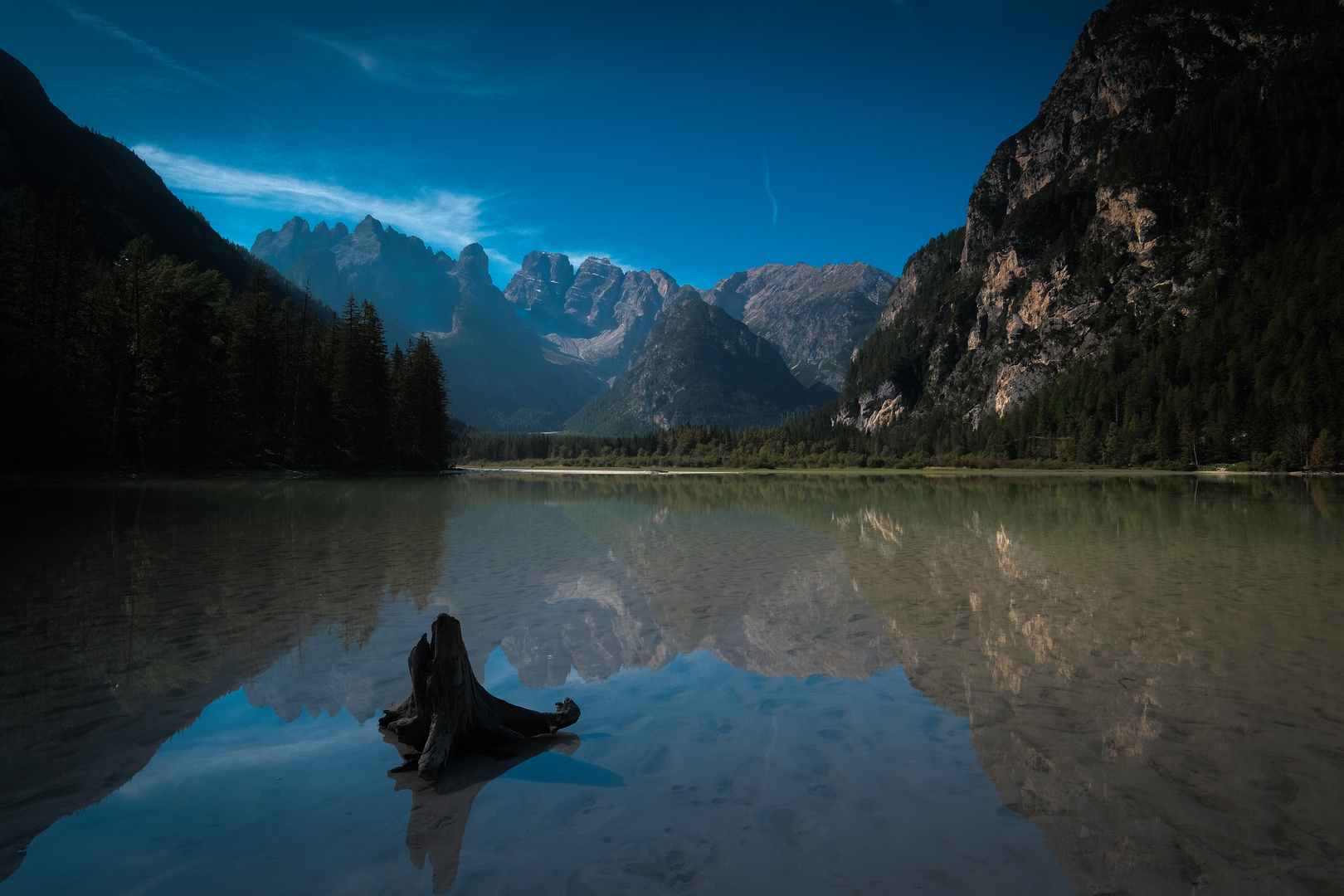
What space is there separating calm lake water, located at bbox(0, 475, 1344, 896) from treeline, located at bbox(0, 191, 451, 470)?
38.7 metres

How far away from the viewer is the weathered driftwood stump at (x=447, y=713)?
6.44 m

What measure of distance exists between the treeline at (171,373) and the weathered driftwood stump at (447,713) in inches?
2043

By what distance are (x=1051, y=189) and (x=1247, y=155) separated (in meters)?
57.0

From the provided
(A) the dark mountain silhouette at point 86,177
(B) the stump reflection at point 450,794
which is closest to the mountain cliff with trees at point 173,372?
(A) the dark mountain silhouette at point 86,177

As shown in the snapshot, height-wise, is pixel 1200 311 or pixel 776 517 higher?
pixel 1200 311

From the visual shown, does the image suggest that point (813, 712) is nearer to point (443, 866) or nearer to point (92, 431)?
point (443, 866)

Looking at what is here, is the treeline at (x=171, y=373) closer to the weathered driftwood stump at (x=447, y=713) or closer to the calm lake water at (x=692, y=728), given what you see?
the calm lake water at (x=692, y=728)

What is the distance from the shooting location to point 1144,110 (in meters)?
183

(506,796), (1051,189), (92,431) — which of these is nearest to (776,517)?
(506,796)

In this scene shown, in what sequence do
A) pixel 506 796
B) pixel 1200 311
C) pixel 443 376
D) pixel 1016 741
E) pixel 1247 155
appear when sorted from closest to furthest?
pixel 506 796
pixel 1016 741
pixel 443 376
pixel 1200 311
pixel 1247 155

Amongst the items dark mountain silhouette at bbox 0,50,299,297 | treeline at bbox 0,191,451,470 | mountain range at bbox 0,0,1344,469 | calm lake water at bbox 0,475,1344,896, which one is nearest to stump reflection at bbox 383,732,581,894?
calm lake water at bbox 0,475,1344,896

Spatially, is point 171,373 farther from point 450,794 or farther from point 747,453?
point 747,453

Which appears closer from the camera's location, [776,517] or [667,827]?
[667,827]

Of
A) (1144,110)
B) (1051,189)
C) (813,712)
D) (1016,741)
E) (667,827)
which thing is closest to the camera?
(667,827)
